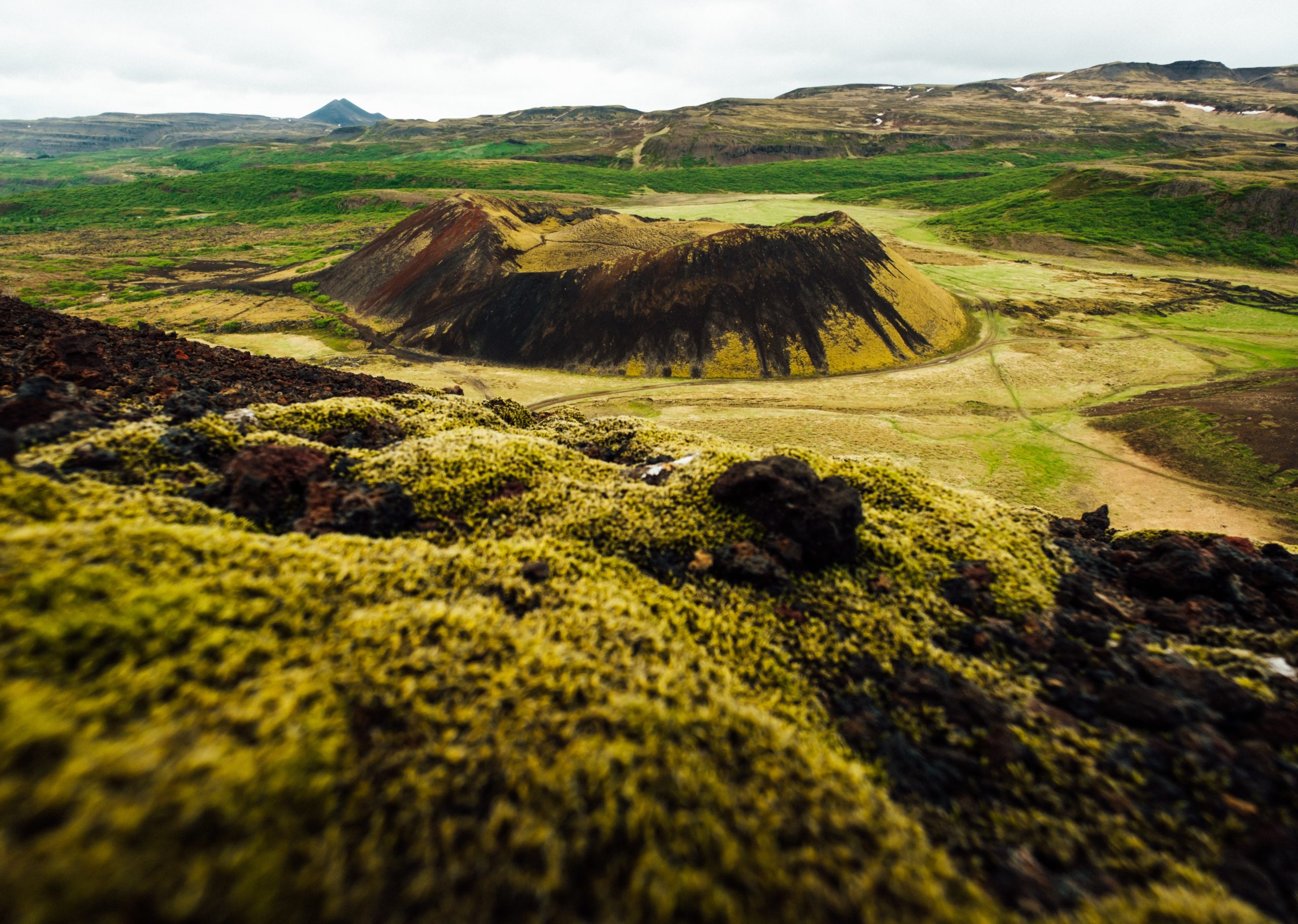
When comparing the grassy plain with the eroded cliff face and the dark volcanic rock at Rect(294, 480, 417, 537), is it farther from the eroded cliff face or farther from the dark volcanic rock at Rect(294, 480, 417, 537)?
the dark volcanic rock at Rect(294, 480, 417, 537)

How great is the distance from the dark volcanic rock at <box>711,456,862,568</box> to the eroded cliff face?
79.6 feet

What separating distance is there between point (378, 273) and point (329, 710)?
49.7 meters

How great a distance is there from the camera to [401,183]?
112625 mm

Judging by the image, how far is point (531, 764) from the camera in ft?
9.43

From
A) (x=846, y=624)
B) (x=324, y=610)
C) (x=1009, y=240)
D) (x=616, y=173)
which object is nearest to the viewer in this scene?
(x=324, y=610)

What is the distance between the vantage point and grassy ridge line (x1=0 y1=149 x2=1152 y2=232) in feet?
307

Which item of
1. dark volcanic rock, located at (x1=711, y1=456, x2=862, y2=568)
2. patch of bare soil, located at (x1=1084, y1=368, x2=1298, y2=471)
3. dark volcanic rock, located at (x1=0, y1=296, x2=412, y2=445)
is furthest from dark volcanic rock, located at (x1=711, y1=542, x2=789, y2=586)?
patch of bare soil, located at (x1=1084, y1=368, x2=1298, y2=471)

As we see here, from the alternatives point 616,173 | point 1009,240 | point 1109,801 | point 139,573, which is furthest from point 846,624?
point 616,173

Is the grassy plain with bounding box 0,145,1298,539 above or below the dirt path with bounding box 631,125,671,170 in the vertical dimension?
below

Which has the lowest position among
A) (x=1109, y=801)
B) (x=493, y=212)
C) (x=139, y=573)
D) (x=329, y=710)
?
(x=1109, y=801)

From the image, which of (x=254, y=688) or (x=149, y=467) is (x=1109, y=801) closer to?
(x=254, y=688)

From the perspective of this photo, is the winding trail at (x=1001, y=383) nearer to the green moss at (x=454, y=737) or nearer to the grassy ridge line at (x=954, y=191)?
the green moss at (x=454, y=737)

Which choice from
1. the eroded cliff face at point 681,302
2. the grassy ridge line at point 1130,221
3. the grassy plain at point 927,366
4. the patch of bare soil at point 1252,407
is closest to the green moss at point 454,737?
the grassy plain at point 927,366

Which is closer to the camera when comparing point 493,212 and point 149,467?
point 149,467
